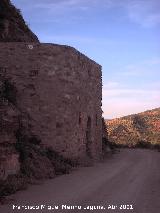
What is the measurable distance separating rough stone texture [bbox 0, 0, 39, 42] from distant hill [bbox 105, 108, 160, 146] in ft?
86.2

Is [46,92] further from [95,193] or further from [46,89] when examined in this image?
[95,193]

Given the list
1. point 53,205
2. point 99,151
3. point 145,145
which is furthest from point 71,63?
point 145,145

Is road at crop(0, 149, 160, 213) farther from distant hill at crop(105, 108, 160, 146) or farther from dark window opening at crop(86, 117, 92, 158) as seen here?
distant hill at crop(105, 108, 160, 146)

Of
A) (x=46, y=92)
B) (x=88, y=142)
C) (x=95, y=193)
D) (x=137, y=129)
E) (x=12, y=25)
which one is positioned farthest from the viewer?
(x=137, y=129)

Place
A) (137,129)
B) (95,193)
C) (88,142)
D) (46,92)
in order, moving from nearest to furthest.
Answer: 1. (95,193)
2. (46,92)
3. (88,142)
4. (137,129)

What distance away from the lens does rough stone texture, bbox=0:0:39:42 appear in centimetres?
2248

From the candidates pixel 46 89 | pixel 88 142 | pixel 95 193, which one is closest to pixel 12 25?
pixel 46 89

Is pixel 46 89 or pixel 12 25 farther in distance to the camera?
pixel 12 25

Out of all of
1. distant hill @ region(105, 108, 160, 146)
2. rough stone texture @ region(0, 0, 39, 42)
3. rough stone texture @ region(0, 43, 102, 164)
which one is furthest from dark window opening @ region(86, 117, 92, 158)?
distant hill @ region(105, 108, 160, 146)

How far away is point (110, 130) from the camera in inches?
2304

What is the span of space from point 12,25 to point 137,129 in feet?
129

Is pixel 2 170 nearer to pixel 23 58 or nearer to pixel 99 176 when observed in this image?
pixel 99 176

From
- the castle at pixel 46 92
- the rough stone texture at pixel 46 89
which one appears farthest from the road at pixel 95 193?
the rough stone texture at pixel 46 89

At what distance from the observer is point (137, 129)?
60.3 meters
